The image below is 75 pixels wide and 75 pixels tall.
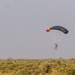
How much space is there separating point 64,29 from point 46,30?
2.99 metres

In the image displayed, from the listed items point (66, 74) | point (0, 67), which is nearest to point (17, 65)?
point (0, 67)

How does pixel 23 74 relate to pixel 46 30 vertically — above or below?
below

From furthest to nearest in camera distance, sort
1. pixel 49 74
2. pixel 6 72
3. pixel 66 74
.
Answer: pixel 6 72 < pixel 49 74 < pixel 66 74

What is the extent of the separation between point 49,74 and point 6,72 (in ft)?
18.0

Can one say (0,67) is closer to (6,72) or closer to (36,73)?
(6,72)

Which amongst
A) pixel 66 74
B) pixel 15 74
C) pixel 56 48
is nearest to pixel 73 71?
pixel 66 74

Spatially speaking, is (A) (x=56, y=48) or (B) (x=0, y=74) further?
(A) (x=56, y=48)

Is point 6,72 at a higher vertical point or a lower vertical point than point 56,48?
lower

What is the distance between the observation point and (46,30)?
1932 inches

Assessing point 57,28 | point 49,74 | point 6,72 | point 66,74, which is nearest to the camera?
point 66,74

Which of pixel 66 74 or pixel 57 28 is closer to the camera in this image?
pixel 66 74

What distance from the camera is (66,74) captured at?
125 ft

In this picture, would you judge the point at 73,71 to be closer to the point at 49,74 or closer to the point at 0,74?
the point at 49,74

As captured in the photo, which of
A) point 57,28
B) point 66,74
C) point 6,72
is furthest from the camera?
point 57,28
